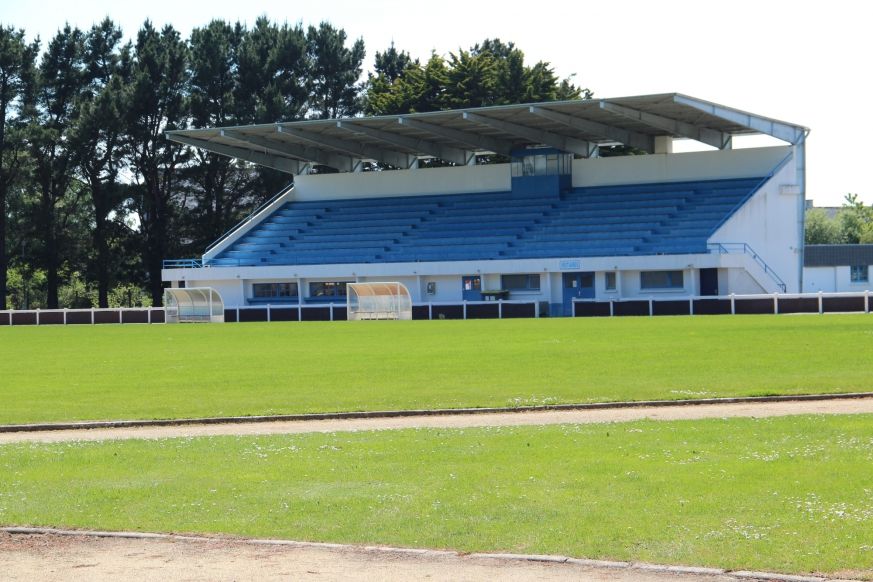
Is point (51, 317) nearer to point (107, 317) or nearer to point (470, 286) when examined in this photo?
point (107, 317)

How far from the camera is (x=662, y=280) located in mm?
72625

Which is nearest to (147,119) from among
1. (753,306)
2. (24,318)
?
(24,318)

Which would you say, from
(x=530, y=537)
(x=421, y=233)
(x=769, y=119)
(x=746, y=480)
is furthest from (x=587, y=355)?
(x=421, y=233)

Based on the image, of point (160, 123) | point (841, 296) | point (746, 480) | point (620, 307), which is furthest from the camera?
Result: point (160, 123)

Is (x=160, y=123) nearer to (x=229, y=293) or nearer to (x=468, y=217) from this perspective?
(x=229, y=293)

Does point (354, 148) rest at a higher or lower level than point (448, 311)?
higher

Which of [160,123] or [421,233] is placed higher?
[160,123]

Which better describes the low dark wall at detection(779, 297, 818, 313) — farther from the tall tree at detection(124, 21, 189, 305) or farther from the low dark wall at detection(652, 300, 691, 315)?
the tall tree at detection(124, 21, 189, 305)

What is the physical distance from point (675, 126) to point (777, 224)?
8.55 m

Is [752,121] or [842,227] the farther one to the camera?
[842,227]

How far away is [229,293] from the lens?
83.8 meters

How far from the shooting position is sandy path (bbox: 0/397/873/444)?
69.3ft

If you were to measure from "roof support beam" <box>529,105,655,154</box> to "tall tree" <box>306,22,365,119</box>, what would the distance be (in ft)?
109

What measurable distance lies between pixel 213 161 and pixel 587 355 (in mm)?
70500
